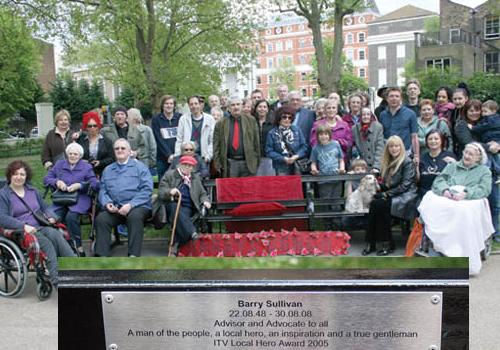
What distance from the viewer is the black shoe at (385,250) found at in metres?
7.02

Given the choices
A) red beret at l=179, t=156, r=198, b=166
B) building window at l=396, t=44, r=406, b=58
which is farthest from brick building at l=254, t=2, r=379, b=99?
red beret at l=179, t=156, r=198, b=166

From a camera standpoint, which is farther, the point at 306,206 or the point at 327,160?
the point at 327,160

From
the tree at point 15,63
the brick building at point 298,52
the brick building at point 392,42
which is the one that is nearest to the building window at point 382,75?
the brick building at point 392,42

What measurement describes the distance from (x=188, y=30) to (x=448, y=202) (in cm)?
1971

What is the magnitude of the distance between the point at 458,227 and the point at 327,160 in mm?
2198

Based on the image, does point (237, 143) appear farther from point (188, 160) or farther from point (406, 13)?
point (406, 13)

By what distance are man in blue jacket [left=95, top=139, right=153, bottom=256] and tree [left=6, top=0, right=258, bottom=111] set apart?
9315mm

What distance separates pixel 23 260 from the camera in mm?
5707

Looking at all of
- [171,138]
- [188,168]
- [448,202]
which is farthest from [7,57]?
[448,202]

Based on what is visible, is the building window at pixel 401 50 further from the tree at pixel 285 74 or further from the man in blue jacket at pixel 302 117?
the man in blue jacket at pixel 302 117

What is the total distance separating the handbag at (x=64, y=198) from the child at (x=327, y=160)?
3223mm

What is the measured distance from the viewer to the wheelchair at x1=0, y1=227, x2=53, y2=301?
5.73 metres

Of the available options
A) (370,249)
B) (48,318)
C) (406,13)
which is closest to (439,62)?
(370,249)

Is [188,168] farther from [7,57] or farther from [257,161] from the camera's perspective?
[7,57]
